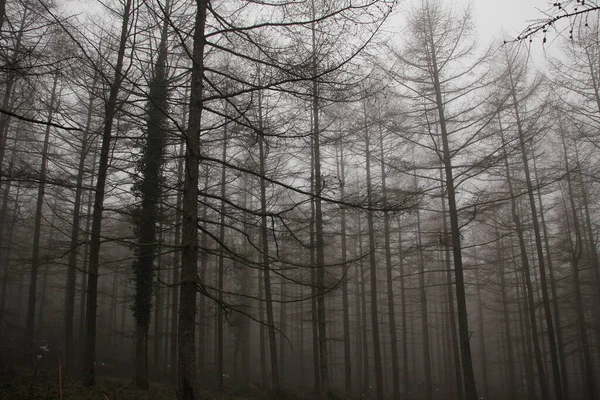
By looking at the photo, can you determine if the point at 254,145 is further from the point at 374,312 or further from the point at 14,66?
the point at 374,312

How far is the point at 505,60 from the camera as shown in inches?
611

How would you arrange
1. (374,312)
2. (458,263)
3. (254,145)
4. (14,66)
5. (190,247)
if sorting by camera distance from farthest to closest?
(374,312) < (458,263) < (254,145) < (14,66) < (190,247)

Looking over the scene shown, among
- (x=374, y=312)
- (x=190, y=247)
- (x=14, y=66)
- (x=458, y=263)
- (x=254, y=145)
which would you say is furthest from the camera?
(x=374, y=312)

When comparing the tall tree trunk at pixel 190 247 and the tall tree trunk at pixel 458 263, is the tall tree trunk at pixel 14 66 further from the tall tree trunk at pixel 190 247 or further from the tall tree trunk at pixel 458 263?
the tall tree trunk at pixel 458 263

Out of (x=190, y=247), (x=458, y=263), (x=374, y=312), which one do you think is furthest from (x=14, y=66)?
(x=374, y=312)

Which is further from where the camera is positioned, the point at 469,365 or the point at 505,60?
the point at 505,60

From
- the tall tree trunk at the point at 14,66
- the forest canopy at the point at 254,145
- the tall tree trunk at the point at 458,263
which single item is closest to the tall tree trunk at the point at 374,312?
the forest canopy at the point at 254,145

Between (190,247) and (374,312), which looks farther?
(374,312)

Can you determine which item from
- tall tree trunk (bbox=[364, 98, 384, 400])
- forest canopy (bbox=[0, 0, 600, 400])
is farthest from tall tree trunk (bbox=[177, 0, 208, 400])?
tall tree trunk (bbox=[364, 98, 384, 400])

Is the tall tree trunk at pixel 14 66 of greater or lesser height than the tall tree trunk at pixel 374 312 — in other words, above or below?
above

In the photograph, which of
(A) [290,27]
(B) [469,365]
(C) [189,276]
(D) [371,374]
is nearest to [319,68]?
(A) [290,27]

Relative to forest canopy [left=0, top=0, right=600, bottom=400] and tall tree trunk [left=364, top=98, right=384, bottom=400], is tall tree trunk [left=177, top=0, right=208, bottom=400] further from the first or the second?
tall tree trunk [left=364, top=98, right=384, bottom=400]

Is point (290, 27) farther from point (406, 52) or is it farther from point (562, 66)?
point (562, 66)

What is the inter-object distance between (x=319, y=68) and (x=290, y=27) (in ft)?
2.81
